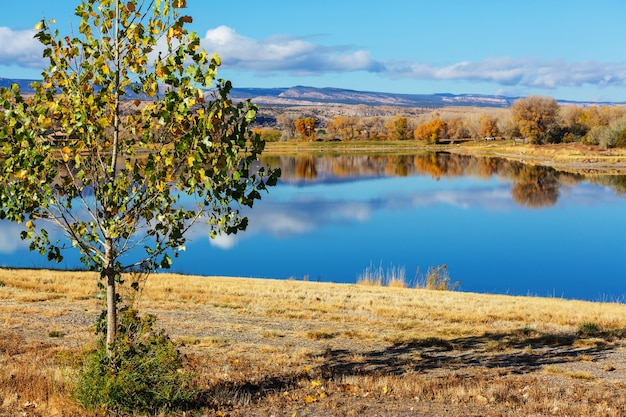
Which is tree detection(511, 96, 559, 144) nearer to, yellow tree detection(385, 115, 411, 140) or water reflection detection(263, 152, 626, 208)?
water reflection detection(263, 152, 626, 208)

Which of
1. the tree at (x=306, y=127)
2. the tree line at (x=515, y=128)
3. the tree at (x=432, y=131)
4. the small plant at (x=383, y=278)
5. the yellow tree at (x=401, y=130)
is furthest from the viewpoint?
the tree at (x=306, y=127)

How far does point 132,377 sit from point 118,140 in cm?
238

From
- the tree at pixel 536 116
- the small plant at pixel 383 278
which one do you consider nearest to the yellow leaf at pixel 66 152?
the small plant at pixel 383 278

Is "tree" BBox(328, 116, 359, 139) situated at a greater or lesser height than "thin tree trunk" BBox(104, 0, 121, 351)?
greater

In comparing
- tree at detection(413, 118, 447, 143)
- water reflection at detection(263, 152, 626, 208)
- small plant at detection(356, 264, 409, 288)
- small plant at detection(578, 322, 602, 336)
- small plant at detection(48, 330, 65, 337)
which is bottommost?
small plant at detection(356, 264, 409, 288)

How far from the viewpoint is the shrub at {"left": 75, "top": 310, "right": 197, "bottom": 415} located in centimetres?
661

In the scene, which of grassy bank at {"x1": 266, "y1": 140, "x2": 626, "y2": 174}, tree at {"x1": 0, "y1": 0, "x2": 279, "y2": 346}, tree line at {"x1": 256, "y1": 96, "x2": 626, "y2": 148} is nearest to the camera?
tree at {"x1": 0, "y1": 0, "x2": 279, "y2": 346}

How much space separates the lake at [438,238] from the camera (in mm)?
26484

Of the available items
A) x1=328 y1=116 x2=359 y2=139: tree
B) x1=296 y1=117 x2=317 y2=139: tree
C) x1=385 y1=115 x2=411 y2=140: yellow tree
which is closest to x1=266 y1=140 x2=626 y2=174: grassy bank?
x1=385 y1=115 x2=411 y2=140: yellow tree

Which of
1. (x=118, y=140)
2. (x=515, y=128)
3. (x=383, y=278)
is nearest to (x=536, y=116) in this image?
(x=515, y=128)

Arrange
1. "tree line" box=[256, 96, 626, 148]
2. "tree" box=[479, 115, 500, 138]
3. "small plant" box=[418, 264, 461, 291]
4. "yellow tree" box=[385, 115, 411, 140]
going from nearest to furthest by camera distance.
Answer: "small plant" box=[418, 264, 461, 291] < "tree line" box=[256, 96, 626, 148] < "tree" box=[479, 115, 500, 138] < "yellow tree" box=[385, 115, 411, 140]

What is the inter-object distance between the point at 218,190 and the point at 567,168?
3030 inches

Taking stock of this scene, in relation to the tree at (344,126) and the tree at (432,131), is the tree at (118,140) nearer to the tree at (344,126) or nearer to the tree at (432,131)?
the tree at (432,131)

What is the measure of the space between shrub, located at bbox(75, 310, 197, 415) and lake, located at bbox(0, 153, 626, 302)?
18364 millimetres
